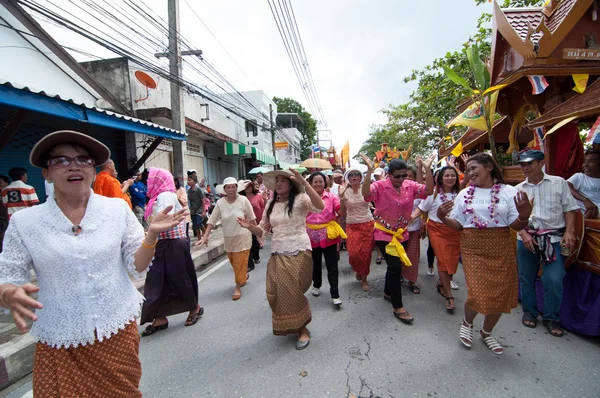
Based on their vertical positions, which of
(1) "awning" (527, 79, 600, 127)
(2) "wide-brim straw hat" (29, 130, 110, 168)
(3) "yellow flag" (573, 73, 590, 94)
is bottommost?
(2) "wide-brim straw hat" (29, 130, 110, 168)

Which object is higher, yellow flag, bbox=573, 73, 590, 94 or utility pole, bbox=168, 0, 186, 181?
utility pole, bbox=168, 0, 186, 181

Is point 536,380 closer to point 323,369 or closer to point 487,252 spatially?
point 487,252

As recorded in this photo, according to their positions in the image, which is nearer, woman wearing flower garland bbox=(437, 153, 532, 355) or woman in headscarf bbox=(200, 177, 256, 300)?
woman wearing flower garland bbox=(437, 153, 532, 355)

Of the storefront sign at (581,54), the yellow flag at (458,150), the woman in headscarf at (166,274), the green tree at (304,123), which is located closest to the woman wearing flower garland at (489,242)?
the woman in headscarf at (166,274)

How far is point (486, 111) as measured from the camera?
4.41m

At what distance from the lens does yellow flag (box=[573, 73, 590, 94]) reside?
3916mm

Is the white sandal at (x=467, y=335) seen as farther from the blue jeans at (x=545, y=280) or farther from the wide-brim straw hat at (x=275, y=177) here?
the wide-brim straw hat at (x=275, y=177)

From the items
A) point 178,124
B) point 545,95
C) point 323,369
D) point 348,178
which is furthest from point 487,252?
point 178,124

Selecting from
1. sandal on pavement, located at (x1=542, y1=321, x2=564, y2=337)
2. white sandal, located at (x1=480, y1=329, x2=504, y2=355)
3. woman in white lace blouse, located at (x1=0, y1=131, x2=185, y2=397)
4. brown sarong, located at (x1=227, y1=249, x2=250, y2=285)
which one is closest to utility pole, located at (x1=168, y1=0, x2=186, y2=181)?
brown sarong, located at (x1=227, y1=249, x2=250, y2=285)

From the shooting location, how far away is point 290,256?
289cm

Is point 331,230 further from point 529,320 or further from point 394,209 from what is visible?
point 529,320

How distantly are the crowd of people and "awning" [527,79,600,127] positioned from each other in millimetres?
521

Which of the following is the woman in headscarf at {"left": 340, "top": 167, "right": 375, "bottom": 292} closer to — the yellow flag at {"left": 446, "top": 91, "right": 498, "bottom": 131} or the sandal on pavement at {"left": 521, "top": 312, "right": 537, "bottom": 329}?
the sandal on pavement at {"left": 521, "top": 312, "right": 537, "bottom": 329}

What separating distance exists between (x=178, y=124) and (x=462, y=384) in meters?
8.08
